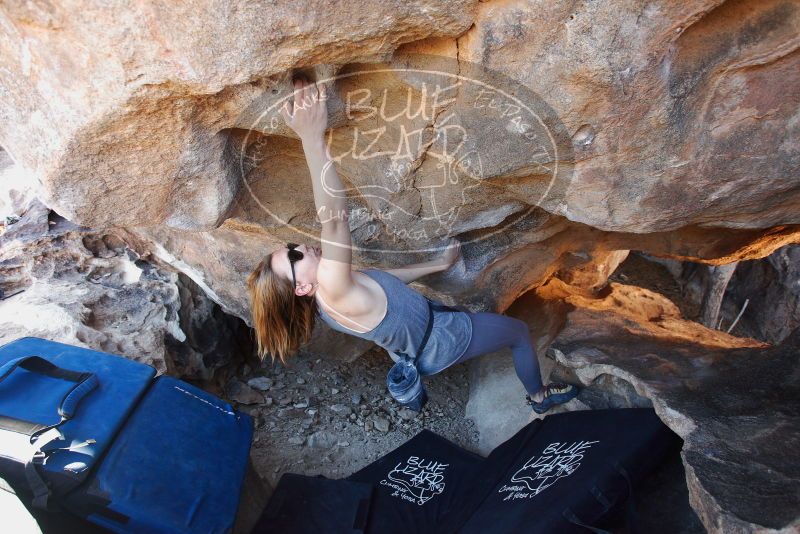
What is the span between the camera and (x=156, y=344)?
2.80 metres

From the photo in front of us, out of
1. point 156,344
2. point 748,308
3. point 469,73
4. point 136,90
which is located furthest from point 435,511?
point 748,308

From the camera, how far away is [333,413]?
3205 millimetres

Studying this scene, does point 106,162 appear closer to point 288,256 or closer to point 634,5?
point 288,256

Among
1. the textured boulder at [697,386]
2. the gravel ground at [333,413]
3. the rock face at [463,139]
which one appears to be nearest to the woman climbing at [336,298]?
the rock face at [463,139]

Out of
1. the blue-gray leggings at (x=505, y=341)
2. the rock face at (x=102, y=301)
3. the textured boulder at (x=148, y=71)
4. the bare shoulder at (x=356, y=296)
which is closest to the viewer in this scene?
the textured boulder at (x=148, y=71)

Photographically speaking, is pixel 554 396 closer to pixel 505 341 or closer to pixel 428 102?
pixel 505 341

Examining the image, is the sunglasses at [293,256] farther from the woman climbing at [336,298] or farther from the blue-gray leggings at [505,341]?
the blue-gray leggings at [505,341]

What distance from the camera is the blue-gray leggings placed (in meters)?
2.29

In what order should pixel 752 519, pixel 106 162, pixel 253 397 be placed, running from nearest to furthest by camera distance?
pixel 752 519
pixel 106 162
pixel 253 397

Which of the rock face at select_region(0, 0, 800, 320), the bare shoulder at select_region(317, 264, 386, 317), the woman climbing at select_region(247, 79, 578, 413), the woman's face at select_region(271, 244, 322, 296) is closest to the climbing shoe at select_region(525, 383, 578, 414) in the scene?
the woman climbing at select_region(247, 79, 578, 413)

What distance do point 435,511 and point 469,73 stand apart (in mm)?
1727

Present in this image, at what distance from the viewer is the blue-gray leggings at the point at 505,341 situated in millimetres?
2287

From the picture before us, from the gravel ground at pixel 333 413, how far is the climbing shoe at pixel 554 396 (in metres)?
0.59

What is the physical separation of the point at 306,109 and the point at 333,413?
6.50 feet
